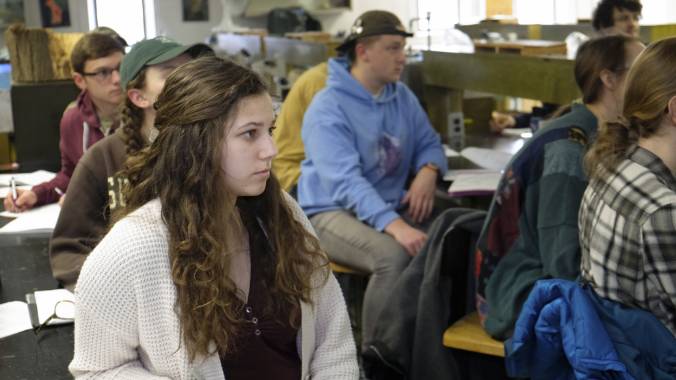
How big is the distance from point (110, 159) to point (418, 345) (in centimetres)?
93

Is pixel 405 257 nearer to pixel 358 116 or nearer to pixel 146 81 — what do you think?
pixel 358 116

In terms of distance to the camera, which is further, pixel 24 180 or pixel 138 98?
pixel 24 180

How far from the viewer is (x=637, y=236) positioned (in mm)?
1892

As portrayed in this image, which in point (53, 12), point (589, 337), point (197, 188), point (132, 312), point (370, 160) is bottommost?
point (589, 337)

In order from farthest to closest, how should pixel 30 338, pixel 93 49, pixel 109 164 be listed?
1. pixel 93 49
2. pixel 109 164
3. pixel 30 338

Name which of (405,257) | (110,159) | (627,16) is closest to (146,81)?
(110,159)

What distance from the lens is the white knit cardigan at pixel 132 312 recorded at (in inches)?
54.6

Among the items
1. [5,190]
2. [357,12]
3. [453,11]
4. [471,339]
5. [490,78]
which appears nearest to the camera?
[471,339]

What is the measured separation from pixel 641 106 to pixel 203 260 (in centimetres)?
101

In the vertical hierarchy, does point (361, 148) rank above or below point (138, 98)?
below

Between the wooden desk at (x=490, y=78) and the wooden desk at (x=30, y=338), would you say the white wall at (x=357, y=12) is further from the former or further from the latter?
the wooden desk at (x=30, y=338)

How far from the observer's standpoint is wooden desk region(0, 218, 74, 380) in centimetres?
170

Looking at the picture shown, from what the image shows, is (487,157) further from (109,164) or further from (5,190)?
(109,164)

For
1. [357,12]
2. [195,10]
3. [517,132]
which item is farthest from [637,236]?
[357,12]
